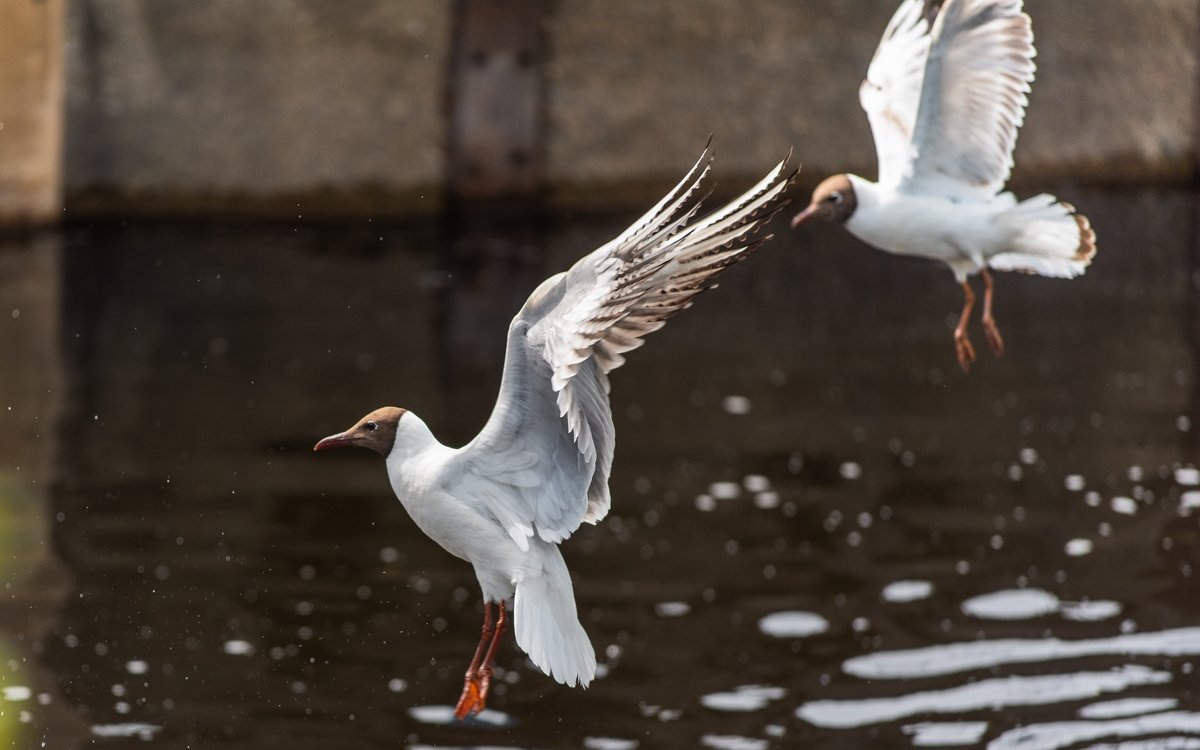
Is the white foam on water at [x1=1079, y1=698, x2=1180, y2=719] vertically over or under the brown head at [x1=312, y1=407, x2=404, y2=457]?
over

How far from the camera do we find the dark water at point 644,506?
977 cm

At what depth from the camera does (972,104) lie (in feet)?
23.4

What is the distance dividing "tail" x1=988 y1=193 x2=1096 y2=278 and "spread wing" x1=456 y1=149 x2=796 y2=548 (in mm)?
1861

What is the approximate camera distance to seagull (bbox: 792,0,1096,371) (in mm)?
6816

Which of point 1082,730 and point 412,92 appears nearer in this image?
point 1082,730

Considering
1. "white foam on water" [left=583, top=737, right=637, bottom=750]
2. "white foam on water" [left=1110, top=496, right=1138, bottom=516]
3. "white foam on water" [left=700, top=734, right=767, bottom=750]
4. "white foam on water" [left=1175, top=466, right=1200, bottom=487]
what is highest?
"white foam on water" [left=1175, top=466, right=1200, bottom=487]

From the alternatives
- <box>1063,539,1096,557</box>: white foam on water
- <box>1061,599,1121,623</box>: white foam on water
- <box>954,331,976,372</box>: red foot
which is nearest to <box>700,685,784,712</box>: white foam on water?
<box>1061,599,1121,623</box>: white foam on water

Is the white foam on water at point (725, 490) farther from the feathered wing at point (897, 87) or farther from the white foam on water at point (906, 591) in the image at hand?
the feathered wing at point (897, 87)

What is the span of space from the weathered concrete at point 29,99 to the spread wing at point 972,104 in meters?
9.94

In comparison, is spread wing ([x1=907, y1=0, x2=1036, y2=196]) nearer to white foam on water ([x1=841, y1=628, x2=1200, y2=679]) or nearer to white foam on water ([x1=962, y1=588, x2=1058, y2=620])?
white foam on water ([x1=841, y1=628, x2=1200, y2=679])

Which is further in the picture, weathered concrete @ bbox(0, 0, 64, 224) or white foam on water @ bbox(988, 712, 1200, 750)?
weathered concrete @ bbox(0, 0, 64, 224)

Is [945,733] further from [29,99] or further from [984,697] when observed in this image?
[29,99]

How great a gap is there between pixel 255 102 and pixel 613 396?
4364 millimetres

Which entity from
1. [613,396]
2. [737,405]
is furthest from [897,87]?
[613,396]
